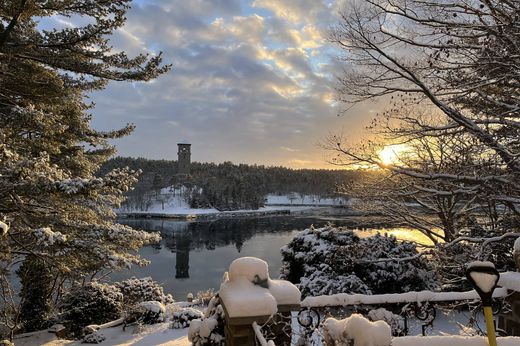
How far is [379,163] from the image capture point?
25.7ft

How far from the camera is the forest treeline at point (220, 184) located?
7612cm

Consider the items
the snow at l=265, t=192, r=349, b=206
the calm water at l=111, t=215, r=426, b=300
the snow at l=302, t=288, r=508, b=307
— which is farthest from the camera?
the snow at l=265, t=192, r=349, b=206

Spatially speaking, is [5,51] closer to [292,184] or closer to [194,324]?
[194,324]

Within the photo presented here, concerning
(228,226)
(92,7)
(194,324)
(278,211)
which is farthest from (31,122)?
(278,211)

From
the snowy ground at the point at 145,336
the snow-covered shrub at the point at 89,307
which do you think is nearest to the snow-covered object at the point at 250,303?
the snowy ground at the point at 145,336

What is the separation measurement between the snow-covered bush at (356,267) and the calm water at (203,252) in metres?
3.58

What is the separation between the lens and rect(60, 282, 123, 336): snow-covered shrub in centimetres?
1198

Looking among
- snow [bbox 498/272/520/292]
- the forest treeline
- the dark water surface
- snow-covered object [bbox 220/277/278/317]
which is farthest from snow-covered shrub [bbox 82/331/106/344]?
the forest treeline

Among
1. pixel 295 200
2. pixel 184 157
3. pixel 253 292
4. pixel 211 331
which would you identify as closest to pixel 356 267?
pixel 211 331

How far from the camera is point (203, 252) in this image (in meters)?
33.5

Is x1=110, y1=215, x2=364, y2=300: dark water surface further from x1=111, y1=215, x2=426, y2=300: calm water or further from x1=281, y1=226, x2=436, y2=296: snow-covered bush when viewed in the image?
x1=281, y1=226, x2=436, y2=296: snow-covered bush

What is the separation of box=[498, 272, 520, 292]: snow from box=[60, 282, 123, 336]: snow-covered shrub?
38.9 feet

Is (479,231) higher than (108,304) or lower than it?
higher

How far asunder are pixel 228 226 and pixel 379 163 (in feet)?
151
